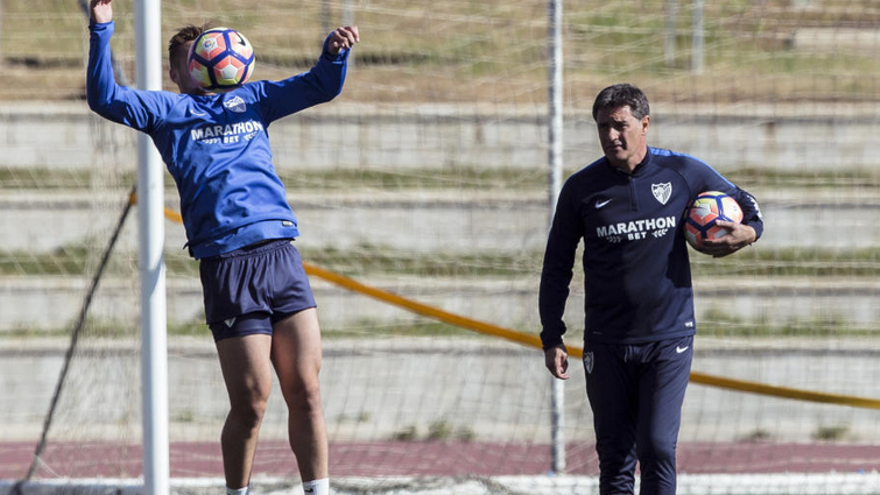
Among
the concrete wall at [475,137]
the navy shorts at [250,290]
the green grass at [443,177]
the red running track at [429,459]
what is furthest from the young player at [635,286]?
the concrete wall at [475,137]

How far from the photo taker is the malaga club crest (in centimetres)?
383

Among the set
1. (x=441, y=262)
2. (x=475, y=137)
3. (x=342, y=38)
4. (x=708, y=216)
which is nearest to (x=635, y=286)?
(x=708, y=216)

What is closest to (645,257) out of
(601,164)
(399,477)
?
(601,164)

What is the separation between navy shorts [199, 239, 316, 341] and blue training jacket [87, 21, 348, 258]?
0.15ft

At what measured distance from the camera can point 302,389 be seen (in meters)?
3.67

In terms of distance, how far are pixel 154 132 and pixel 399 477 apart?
8.29 feet

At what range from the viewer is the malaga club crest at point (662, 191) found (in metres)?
3.83

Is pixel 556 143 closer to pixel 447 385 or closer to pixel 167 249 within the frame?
pixel 447 385

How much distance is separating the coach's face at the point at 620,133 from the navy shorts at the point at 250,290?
3.91 ft

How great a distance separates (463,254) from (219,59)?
396cm

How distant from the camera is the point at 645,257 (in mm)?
3818

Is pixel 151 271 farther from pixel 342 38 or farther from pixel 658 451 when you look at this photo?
pixel 658 451

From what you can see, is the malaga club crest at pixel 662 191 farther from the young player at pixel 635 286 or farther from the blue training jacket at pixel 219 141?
the blue training jacket at pixel 219 141

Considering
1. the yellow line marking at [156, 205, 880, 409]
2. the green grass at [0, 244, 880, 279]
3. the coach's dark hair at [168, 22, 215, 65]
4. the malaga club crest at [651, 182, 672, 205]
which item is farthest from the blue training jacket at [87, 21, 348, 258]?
the green grass at [0, 244, 880, 279]
